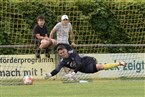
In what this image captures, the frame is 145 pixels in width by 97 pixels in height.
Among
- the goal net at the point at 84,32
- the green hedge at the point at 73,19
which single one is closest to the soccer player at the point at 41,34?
the goal net at the point at 84,32

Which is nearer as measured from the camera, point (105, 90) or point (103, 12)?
point (105, 90)

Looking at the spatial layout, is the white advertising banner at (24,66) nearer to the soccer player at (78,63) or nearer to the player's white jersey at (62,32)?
the player's white jersey at (62,32)

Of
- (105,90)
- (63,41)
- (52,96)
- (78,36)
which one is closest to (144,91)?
(105,90)

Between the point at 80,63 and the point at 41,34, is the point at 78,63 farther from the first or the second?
the point at 41,34

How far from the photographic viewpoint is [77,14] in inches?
869

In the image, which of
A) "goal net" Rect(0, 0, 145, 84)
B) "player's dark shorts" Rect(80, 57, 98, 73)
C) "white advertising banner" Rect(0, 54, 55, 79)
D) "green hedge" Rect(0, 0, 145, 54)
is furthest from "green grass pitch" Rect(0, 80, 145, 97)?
Result: "green hedge" Rect(0, 0, 145, 54)

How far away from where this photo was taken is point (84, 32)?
22047 mm

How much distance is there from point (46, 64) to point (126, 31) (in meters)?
3.69

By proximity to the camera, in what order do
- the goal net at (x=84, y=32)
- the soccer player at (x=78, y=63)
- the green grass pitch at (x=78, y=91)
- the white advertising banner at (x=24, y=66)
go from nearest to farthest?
the green grass pitch at (x=78, y=91), the soccer player at (x=78, y=63), the white advertising banner at (x=24, y=66), the goal net at (x=84, y=32)

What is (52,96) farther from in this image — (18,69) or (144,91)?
(18,69)

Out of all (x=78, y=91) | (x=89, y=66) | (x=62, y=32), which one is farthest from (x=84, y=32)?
(x=78, y=91)

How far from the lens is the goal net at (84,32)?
20219mm

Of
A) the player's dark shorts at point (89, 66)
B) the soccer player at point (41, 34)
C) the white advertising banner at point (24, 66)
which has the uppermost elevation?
the soccer player at point (41, 34)

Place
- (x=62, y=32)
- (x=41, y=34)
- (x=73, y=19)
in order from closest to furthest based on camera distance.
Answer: (x=62, y=32), (x=41, y=34), (x=73, y=19)
